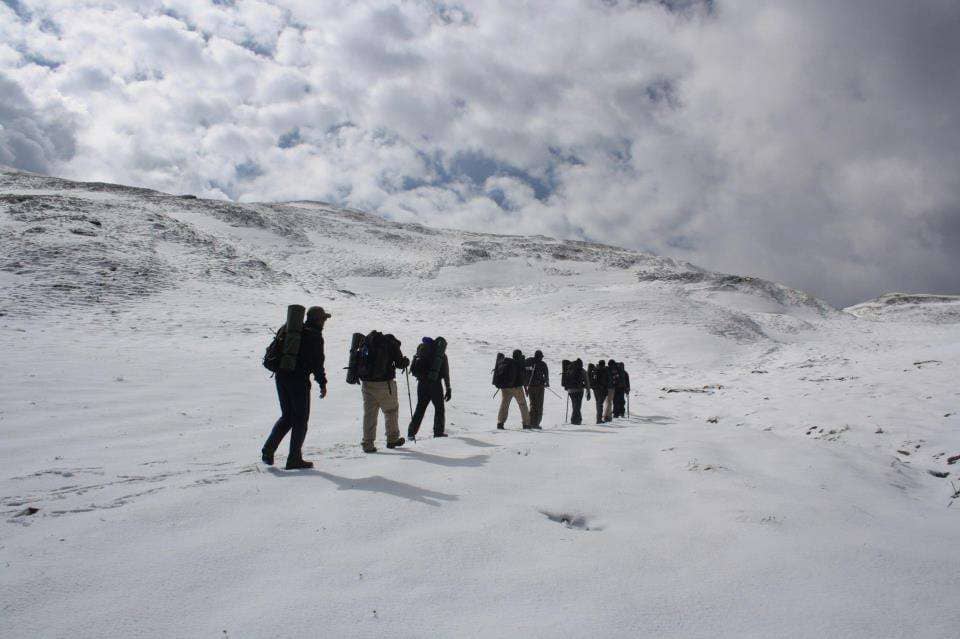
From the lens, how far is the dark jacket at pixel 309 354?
609 cm

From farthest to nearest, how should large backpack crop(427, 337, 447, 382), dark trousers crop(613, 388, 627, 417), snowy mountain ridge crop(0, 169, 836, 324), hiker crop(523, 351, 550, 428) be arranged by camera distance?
snowy mountain ridge crop(0, 169, 836, 324) < dark trousers crop(613, 388, 627, 417) < hiker crop(523, 351, 550, 428) < large backpack crop(427, 337, 447, 382)

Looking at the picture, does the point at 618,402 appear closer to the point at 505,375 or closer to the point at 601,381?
the point at 601,381

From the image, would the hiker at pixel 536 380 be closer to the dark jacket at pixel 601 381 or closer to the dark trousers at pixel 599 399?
the dark trousers at pixel 599 399

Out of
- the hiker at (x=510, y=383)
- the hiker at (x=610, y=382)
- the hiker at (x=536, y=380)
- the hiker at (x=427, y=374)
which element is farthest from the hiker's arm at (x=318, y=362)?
the hiker at (x=610, y=382)

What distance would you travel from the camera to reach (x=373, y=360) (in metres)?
7.43

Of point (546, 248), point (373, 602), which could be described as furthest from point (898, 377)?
point (546, 248)

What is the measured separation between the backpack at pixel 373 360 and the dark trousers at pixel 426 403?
4.90 ft

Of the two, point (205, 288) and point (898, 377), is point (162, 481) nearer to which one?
point (898, 377)

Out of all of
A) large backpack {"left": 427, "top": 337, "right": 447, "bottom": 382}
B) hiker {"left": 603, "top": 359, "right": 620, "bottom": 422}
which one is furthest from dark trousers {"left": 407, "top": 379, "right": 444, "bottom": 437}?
hiker {"left": 603, "top": 359, "right": 620, "bottom": 422}

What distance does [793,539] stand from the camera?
160 inches

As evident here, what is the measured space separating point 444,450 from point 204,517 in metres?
3.83

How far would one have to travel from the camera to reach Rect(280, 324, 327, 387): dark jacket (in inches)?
240

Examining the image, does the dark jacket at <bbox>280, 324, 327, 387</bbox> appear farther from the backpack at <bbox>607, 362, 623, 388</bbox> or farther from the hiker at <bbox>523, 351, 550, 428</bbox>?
the backpack at <bbox>607, 362, 623, 388</bbox>

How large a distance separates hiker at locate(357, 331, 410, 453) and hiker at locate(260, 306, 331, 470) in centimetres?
122
